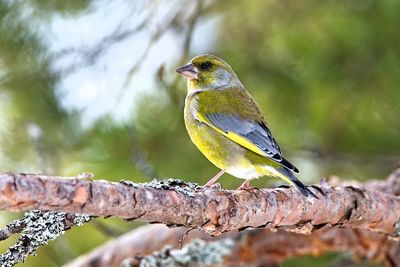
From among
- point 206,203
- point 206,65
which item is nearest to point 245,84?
point 206,65

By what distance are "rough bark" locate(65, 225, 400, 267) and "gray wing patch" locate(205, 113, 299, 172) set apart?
0.49m

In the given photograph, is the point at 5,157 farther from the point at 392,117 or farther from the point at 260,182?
the point at 392,117

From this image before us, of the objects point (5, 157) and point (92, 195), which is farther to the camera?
point (5, 157)

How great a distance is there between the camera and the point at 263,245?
2838 mm

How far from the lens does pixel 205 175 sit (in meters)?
3.33

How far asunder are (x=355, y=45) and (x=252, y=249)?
1.07 meters

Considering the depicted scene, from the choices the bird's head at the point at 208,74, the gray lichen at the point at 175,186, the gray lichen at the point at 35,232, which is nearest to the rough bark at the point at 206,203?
the gray lichen at the point at 175,186

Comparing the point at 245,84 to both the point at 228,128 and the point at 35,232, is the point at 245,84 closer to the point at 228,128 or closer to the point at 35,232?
the point at 228,128

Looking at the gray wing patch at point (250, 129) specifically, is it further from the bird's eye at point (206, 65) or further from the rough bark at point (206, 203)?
the bird's eye at point (206, 65)

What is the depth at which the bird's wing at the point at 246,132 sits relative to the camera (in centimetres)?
243

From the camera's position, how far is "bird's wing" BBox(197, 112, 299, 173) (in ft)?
7.97

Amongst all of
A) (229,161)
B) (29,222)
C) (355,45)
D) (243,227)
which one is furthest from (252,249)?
(29,222)

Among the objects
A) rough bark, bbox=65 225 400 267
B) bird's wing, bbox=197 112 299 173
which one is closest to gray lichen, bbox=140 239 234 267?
bird's wing, bbox=197 112 299 173

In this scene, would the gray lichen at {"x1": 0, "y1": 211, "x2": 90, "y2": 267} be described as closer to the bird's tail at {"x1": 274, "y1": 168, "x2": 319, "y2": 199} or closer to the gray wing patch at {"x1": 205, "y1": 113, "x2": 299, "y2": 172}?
the bird's tail at {"x1": 274, "y1": 168, "x2": 319, "y2": 199}
